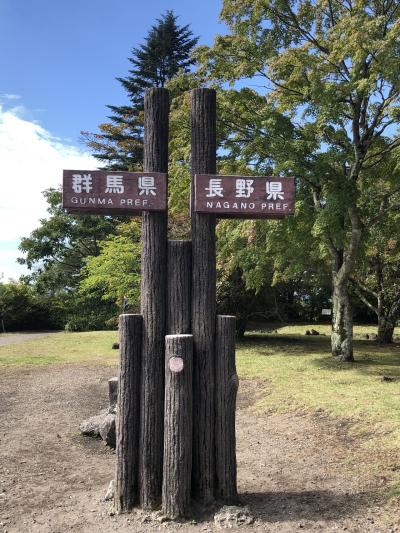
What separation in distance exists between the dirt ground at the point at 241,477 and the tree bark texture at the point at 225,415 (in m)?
0.26

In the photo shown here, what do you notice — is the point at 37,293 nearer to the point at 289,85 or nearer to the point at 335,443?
the point at 289,85

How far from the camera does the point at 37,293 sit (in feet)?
94.5

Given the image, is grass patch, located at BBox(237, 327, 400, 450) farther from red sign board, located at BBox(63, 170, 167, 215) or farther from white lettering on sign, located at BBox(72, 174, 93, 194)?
white lettering on sign, located at BBox(72, 174, 93, 194)

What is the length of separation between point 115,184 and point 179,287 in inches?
42.7

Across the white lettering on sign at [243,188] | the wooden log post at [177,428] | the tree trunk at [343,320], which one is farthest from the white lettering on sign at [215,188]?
the tree trunk at [343,320]

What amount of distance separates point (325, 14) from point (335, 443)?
10.6 metres

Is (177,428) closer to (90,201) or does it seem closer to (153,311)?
(153,311)

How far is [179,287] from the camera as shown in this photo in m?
4.36

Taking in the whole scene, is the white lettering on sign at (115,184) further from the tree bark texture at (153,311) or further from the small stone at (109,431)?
the small stone at (109,431)

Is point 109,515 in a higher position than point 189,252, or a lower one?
lower

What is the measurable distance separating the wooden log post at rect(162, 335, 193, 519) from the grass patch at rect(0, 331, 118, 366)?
29.5ft

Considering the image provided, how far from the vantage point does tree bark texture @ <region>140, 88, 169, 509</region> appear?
415 cm

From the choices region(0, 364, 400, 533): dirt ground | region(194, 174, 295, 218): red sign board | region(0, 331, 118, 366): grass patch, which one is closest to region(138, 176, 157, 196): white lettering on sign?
Answer: region(194, 174, 295, 218): red sign board

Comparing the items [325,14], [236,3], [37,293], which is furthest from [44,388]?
[37,293]
